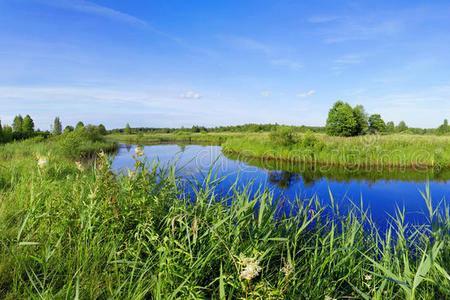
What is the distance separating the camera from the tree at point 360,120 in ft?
129

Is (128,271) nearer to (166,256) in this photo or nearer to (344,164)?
(166,256)

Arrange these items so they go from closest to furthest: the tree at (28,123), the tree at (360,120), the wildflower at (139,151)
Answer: the wildflower at (139,151)
the tree at (360,120)
the tree at (28,123)

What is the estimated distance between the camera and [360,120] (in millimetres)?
A: 40344

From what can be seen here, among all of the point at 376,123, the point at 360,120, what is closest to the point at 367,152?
the point at 360,120

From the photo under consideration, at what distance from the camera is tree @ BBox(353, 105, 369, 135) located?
39312mm

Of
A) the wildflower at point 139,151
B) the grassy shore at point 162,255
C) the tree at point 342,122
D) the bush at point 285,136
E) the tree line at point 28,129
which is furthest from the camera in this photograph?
the tree at point 342,122

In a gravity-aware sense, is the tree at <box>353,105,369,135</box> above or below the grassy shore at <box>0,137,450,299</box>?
above

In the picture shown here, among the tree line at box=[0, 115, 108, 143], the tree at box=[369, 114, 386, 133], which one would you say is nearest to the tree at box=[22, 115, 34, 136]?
the tree line at box=[0, 115, 108, 143]

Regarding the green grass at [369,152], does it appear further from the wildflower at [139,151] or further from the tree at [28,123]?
the tree at [28,123]

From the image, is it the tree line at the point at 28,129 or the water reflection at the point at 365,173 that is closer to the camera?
the water reflection at the point at 365,173

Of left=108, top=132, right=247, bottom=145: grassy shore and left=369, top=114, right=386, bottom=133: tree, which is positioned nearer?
left=369, top=114, right=386, bottom=133: tree

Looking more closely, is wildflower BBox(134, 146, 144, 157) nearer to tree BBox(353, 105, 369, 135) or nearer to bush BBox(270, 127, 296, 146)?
bush BBox(270, 127, 296, 146)

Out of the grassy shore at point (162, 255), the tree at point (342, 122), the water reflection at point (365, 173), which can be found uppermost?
the tree at point (342, 122)

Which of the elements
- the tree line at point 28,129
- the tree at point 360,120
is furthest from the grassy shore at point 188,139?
the tree at point 360,120
